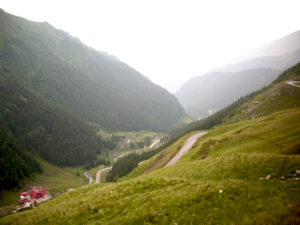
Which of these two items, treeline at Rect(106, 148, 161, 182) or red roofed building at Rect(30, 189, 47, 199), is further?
treeline at Rect(106, 148, 161, 182)

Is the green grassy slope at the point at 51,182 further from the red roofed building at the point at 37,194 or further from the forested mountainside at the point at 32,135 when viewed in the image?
the forested mountainside at the point at 32,135

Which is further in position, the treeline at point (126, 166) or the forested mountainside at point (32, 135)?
the forested mountainside at point (32, 135)

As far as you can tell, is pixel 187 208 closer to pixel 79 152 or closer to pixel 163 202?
pixel 163 202

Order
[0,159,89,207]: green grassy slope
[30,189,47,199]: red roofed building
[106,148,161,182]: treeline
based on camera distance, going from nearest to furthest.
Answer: [30,189,47,199]: red roofed building < [0,159,89,207]: green grassy slope < [106,148,161,182]: treeline

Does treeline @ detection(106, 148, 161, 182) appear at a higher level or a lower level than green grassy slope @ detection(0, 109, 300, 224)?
lower

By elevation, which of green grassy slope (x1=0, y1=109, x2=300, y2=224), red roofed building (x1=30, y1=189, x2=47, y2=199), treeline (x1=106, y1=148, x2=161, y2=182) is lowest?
treeline (x1=106, y1=148, x2=161, y2=182)

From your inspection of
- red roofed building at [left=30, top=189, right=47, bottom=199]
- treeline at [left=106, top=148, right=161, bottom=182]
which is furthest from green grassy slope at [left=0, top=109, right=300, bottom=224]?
treeline at [left=106, top=148, right=161, bottom=182]

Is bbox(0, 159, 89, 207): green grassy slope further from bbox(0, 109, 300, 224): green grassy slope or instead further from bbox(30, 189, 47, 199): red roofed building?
bbox(0, 109, 300, 224): green grassy slope

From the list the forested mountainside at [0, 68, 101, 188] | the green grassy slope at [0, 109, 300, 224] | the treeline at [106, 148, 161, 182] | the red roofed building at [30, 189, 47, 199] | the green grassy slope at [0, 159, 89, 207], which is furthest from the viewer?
the forested mountainside at [0, 68, 101, 188]

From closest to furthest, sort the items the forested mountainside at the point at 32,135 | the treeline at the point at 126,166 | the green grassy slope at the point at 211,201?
the green grassy slope at the point at 211,201, the treeline at the point at 126,166, the forested mountainside at the point at 32,135

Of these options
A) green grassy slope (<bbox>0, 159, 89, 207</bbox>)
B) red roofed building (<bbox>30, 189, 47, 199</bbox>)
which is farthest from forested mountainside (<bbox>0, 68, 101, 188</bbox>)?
red roofed building (<bbox>30, 189, 47, 199</bbox>)

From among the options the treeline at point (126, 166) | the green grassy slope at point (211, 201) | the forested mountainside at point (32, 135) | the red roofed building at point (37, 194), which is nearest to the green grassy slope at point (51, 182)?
the red roofed building at point (37, 194)

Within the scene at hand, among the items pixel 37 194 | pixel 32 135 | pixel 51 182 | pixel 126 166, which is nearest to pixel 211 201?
pixel 37 194

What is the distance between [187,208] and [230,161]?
50.2 feet
